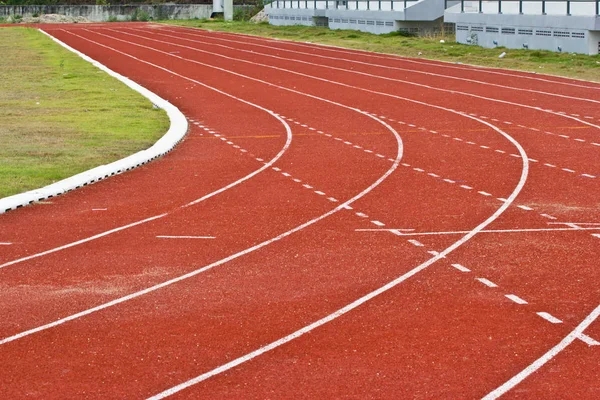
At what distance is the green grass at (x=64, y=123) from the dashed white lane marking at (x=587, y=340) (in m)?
7.99

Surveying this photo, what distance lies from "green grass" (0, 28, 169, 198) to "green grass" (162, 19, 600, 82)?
12246 mm

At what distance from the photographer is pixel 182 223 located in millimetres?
12141

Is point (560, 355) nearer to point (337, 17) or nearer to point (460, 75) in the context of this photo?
point (460, 75)

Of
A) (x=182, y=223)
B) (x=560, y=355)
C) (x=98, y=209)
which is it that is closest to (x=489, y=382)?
(x=560, y=355)

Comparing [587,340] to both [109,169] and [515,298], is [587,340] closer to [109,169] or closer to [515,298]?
[515,298]

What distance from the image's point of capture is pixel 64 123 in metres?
20.7

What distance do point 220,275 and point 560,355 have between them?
342 centimetres

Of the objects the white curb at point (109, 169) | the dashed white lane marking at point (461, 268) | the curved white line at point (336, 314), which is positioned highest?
the white curb at point (109, 169)

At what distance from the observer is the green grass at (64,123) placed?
15672mm

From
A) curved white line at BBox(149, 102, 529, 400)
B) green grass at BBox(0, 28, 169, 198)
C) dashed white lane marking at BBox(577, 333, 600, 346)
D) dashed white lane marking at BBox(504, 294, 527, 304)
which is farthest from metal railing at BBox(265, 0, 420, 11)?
dashed white lane marking at BBox(577, 333, 600, 346)

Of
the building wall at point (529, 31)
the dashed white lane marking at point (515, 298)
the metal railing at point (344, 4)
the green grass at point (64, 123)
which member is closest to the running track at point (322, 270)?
the dashed white lane marking at point (515, 298)

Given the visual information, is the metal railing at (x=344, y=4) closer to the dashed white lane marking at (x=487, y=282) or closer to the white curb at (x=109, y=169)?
the white curb at (x=109, y=169)

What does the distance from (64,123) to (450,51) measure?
908 inches

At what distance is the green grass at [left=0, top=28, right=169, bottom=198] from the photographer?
15672 millimetres
